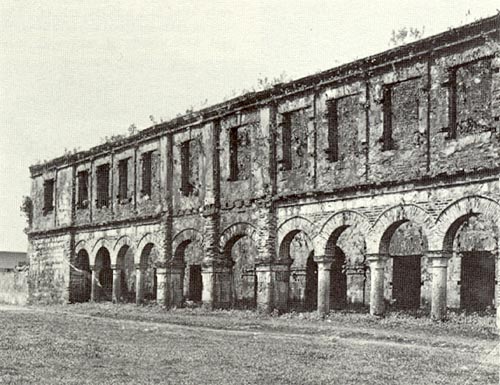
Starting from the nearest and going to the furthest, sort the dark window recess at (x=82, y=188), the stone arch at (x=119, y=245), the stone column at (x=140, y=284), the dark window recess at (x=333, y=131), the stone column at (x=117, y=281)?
the dark window recess at (x=333, y=131)
the stone column at (x=140, y=284)
the stone arch at (x=119, y=245)
the stone column at (x=117, y=281)
the dark window recess at (x=82, y=188)

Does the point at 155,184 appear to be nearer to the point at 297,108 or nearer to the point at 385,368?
the point at 297,108

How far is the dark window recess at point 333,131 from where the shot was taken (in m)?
18.9

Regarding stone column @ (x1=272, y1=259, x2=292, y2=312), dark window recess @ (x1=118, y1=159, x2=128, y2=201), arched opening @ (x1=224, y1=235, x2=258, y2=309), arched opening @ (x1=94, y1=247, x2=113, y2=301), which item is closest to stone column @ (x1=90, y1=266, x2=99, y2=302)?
arched opening @ (x1=94, y1=247, x2=113, y2=301)

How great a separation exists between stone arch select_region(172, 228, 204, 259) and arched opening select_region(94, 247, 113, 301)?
509 cm

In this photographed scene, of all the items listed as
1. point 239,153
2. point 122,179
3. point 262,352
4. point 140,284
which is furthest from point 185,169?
point 262,352

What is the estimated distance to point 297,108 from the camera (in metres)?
19.8

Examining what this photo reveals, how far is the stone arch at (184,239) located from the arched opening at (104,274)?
5088 mm

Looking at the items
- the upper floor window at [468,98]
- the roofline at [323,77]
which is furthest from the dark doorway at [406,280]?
Result: the upper floor window at [468,98]

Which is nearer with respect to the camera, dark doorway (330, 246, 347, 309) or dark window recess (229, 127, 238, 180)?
dark window recess (229, 127, 238, 180)

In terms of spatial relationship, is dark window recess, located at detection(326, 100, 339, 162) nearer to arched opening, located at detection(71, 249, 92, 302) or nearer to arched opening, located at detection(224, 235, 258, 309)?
arched opening, located at detection(224, 235, 258, 309)

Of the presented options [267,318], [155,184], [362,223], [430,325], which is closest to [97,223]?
[155,184]

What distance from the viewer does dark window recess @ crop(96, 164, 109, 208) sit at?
28375mm

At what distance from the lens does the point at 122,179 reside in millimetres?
27203

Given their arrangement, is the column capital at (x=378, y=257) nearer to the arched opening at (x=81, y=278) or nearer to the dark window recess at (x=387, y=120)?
the dark window recess at (x=387, y=120)
